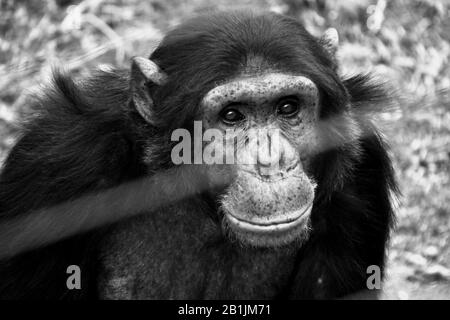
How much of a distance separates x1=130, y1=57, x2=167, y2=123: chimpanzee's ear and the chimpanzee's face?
0.45 m

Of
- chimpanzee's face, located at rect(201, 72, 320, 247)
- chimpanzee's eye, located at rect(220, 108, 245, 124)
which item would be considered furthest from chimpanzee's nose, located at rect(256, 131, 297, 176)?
chimpanzee's eye, located at rect(220, 108, 245, 124)

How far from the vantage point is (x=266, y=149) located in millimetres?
5621

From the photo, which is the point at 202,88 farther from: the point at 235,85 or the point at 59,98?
the point at 59,98

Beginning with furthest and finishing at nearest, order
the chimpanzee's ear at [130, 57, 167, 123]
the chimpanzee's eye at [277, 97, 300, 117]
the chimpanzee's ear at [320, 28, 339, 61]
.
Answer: the chimpanzee's ear at [320, 28, 339, 61] → the chimpanzee's ear at [130, 57, 167, 123] → the chimpanzee's eye at [277, 97, 300, 117]

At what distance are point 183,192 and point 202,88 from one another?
83 centimetres

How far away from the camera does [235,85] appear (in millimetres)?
5840

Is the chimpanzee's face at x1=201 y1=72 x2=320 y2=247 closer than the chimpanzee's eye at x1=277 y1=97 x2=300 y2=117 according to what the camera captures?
Yes

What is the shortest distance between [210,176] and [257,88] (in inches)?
28.7

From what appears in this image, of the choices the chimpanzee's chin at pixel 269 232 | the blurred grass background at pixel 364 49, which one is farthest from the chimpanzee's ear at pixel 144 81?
the blurred grass background at pixel 364 49

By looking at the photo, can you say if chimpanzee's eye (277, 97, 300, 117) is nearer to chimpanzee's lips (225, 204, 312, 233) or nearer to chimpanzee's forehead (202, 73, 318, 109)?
chimpanzee's forehead (202, 73, 318, 109)

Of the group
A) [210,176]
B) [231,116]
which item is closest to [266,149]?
[231,116]

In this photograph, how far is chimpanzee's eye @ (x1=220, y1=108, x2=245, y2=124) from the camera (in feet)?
19.4

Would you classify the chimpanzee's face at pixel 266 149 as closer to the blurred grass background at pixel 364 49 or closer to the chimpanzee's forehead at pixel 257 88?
the chimpanzee's forehead at pixel 257 88

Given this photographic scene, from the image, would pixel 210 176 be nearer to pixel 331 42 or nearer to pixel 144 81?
pixel 144 81
